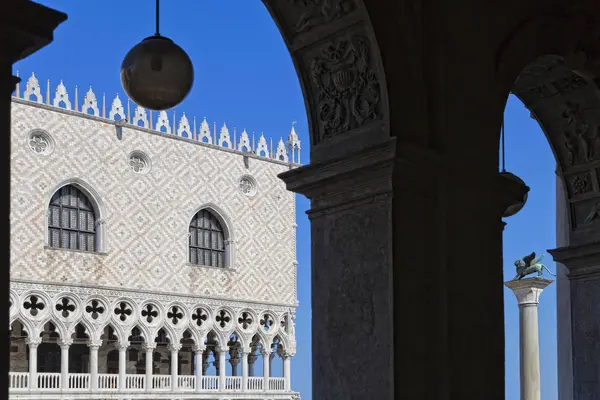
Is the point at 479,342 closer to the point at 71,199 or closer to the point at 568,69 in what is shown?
the point at 568,69

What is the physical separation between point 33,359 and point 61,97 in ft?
19.7

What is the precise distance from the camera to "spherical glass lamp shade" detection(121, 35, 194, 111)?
309 centimetres

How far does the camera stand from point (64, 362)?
73.6ft

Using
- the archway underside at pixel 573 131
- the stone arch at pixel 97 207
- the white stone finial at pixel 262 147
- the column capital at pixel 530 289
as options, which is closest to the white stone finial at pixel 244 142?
the white stone finial at pixel 262 147

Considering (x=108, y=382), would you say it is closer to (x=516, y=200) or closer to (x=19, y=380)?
(x=19, y=380)

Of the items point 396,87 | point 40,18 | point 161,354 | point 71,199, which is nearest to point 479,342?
point 396,87

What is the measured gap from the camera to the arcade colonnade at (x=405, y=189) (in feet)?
12.3

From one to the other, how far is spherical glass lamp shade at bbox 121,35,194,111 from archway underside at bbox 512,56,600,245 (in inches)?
109

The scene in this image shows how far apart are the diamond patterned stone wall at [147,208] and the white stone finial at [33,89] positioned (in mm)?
260

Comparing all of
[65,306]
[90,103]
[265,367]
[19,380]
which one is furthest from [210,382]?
[90,103]

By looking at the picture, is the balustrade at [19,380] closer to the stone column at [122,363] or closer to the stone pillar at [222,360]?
the stone column at [122,363]

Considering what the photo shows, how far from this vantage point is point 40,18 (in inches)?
102

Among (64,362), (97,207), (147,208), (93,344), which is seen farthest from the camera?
(147,208)

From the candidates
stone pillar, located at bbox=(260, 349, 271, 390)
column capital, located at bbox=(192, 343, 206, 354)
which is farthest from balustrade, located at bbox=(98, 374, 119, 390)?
stone pillar, located at bbox=(260, 349, 271, 390)
